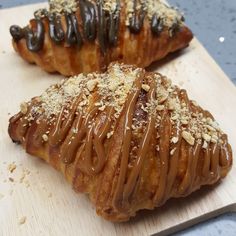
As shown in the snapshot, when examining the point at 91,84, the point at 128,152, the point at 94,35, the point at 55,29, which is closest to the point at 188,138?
the point at 128,152

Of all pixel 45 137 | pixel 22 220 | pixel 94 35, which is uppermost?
pixel 94 35

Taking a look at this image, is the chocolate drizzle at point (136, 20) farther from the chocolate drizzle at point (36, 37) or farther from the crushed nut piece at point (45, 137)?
the crushed nut piece at point (45, 137)

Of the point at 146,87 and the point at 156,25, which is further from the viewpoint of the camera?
the point at 156,25

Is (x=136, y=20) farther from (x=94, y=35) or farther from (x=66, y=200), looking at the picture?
(x=66, y=200)

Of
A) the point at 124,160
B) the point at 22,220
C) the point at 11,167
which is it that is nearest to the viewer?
the point at 124,160

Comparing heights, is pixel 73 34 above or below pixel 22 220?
above

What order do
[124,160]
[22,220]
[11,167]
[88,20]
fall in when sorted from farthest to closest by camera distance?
[88,20]
[11,167]
[22,220]
[124,160]

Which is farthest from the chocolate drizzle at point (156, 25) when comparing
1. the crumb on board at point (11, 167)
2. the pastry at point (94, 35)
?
the crumb on board at point (11, 167)
